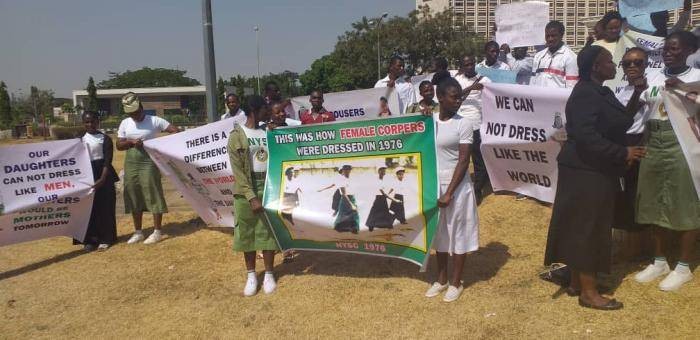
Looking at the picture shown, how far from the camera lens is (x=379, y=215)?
14.9ft

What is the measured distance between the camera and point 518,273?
4.75 m

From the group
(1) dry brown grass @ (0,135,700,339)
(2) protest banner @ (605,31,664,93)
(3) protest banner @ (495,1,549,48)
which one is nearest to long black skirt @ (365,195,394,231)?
(1) dry brown grass @ (0,135,700,339)

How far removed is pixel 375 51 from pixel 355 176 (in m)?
35.7

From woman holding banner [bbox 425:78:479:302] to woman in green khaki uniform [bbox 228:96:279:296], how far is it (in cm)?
162

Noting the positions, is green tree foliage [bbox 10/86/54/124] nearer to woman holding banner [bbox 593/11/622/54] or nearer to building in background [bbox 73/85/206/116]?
building in background [bbox 73/85/206/116]

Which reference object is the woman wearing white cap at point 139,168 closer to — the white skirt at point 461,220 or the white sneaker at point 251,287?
the white sneaker at point 251,287

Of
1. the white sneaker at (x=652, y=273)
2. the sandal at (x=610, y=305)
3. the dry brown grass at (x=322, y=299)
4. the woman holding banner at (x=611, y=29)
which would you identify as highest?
the woman holding banner at (x=611, y=29)

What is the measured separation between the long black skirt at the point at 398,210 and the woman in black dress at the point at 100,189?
4.00m

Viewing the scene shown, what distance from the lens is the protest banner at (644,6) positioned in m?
5.96

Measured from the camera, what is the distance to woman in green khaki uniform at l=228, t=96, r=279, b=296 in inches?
186

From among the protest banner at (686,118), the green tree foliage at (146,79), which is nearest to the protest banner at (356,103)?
the protest banner at (686,118)


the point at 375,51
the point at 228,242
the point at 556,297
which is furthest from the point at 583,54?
the point at 375,51

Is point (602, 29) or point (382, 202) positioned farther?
point (602, 29)

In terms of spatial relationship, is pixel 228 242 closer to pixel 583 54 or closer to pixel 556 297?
pixel 556 297
